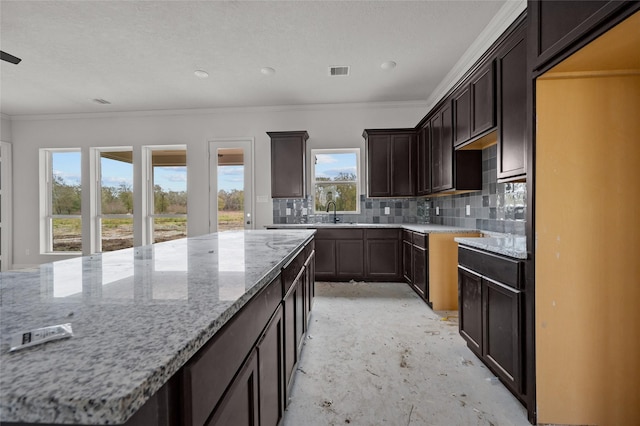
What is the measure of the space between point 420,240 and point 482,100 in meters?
1.62

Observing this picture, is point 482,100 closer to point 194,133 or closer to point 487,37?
point 487,37

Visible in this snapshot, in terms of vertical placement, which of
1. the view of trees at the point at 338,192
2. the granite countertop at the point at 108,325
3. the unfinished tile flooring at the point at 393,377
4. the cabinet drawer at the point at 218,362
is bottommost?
the unfinished tile flooring at the point at 393,377

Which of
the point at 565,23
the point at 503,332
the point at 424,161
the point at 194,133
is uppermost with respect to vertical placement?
the point at 194,133

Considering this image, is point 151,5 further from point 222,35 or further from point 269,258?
point 269,258

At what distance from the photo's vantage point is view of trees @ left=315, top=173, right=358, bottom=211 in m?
5.08

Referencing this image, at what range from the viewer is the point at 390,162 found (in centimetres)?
459

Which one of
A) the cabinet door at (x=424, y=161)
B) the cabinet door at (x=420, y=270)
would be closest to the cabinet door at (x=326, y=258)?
the cabinet door at (x=420, y=270)

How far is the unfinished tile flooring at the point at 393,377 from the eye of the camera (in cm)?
164

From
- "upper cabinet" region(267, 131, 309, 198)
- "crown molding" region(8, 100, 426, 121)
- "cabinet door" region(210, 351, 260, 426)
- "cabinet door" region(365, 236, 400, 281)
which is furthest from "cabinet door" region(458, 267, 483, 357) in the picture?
"crown molding" region(8, 100, 426, 121)

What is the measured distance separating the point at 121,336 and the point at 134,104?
18.5 feet

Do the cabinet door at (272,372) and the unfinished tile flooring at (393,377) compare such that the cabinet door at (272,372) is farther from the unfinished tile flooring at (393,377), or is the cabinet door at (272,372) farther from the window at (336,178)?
the window at (336,178)

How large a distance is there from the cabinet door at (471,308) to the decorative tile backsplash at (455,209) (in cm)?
76

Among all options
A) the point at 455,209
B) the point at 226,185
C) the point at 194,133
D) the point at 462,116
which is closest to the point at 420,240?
the point at 455,209

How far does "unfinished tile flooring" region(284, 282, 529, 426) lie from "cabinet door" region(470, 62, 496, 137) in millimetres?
1848
